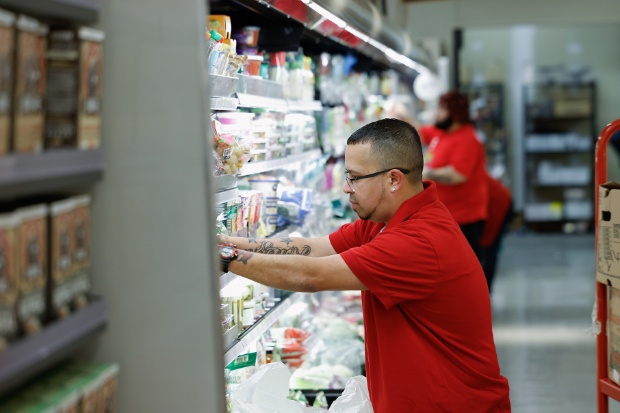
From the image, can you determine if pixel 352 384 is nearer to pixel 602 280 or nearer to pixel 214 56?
→ pixel 602 280

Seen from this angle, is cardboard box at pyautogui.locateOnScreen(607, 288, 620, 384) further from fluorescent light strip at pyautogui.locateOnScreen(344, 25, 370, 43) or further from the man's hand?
fluorescent light strip at pyautogui.locateOnScreen(344, 25, 370, 43)

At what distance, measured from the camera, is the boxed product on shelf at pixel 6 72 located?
1626mm

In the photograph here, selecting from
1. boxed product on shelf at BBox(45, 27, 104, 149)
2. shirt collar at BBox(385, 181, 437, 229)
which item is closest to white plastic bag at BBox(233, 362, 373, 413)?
shirt collar at BBox(385, 181, 437, 229)

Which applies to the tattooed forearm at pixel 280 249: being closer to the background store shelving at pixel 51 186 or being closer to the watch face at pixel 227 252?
the watch face at pixel 227 252

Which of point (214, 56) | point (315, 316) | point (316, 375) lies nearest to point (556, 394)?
point (315, 316)

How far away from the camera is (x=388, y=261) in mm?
2771

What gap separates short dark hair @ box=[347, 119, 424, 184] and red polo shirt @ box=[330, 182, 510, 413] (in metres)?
0.12

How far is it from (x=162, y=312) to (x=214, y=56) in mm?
1255

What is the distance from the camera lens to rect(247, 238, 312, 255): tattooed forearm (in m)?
3.12

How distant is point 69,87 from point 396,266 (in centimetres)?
131

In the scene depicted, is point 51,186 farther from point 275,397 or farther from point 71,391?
point 275,397

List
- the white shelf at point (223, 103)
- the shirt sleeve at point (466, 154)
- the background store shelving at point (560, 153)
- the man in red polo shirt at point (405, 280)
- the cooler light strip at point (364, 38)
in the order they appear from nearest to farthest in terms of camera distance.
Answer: the man in red polo shirt at point (405, 280)
the white shelf at point (223, 103)
the cooler light strip at point (364, 38)
the shirt sleeve at point (466, 154)
the background store shelving at point (560, 153)

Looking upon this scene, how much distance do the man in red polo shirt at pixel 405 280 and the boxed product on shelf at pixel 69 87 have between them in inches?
32.6

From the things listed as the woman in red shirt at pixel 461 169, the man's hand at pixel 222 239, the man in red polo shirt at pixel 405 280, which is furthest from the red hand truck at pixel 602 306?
the woman in red shirt at pixel 461 169
